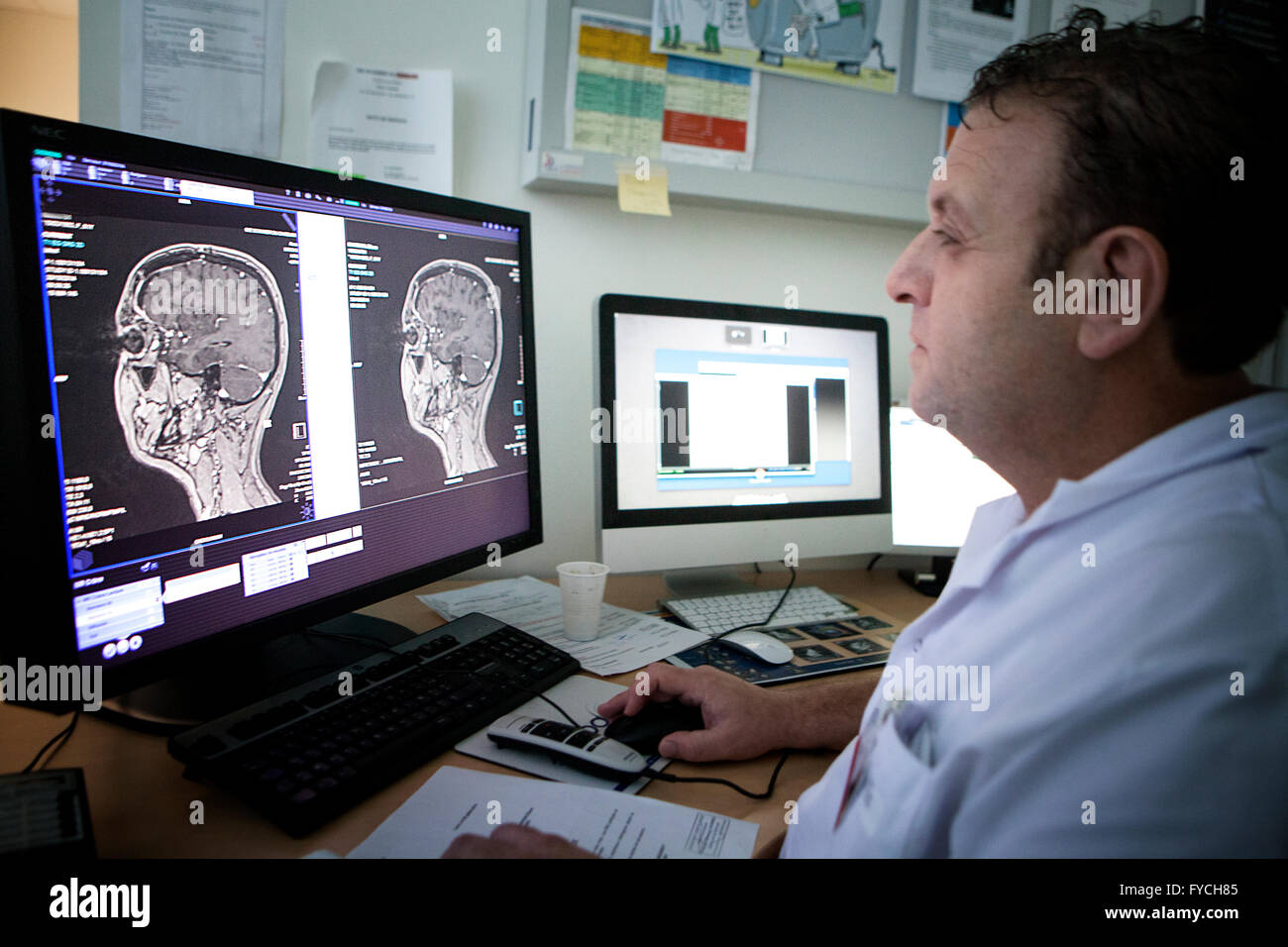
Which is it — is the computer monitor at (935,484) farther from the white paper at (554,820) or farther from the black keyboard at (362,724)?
the white paper at (554,820)

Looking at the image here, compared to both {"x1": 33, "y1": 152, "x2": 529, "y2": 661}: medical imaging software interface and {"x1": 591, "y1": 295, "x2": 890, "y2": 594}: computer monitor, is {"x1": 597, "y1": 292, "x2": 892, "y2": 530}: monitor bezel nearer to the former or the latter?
{"x1": 591, "y1": 295, "x2": 890, "y2": 594}: computer monitor

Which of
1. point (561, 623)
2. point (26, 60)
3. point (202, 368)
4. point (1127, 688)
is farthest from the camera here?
point (26, 60)

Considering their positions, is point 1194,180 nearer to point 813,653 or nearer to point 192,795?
point 813,653

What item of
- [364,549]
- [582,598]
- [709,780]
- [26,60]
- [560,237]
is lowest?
[709,780]

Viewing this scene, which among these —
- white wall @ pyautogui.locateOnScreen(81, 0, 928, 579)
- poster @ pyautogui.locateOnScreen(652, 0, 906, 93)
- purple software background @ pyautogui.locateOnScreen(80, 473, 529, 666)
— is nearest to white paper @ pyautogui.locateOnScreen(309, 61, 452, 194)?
white wall @ pyautogui.locateOnScreen(81, 0, 928, 579)

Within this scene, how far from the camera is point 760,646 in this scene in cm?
105

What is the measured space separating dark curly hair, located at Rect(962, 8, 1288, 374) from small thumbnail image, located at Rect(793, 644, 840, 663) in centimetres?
59

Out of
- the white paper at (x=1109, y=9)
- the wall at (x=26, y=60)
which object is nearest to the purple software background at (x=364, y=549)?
the white paper at (x=1109, y=9)

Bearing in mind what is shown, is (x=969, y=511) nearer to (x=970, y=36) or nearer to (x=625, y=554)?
(x=625, y=554)

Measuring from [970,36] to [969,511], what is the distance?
3.36 ft

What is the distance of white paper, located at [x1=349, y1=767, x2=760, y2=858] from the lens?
0.62 metres

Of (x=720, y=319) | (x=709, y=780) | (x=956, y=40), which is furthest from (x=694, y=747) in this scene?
(x=956, y=40)

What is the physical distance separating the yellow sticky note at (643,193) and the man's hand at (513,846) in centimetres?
107

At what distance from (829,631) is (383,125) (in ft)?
3.63
